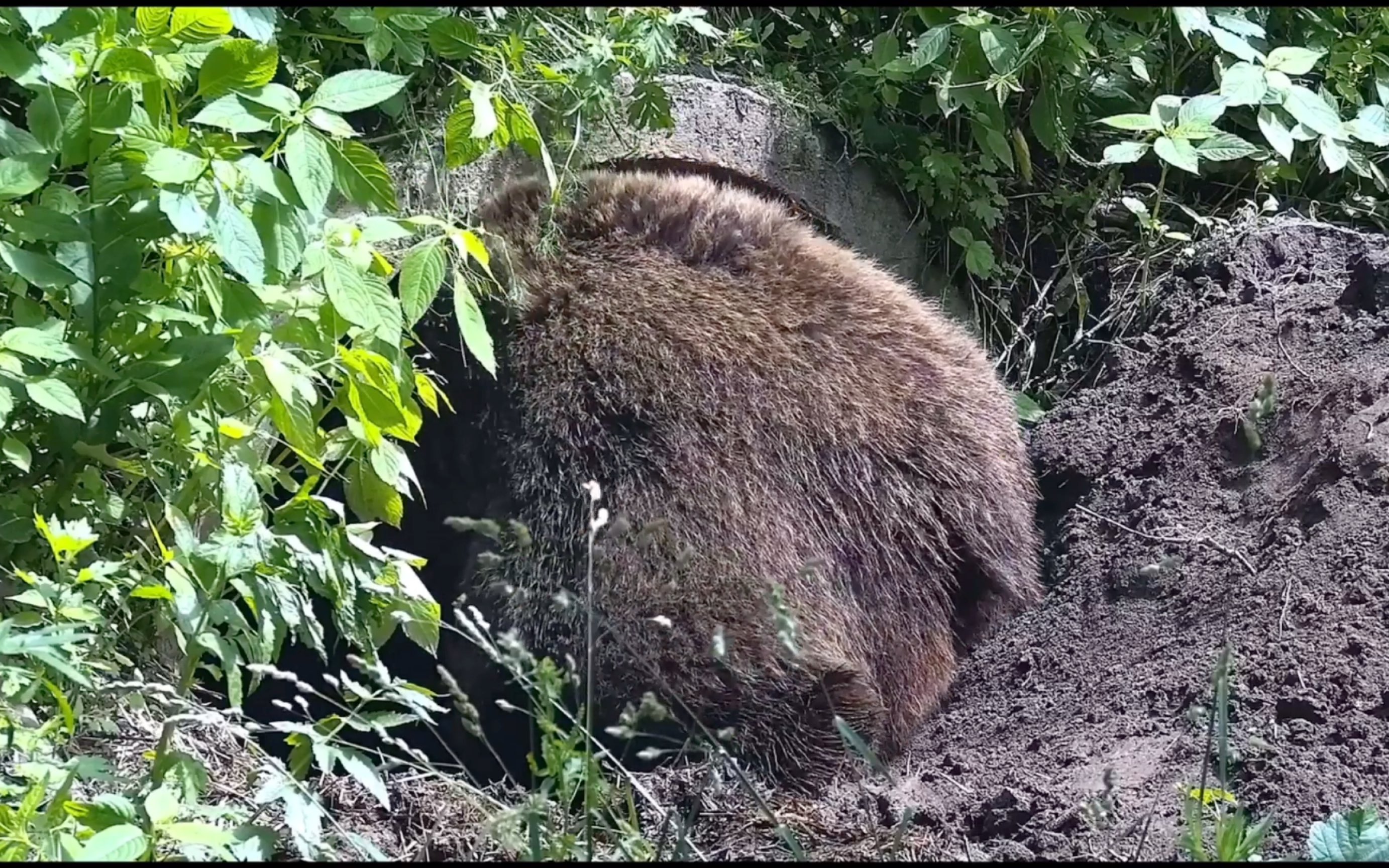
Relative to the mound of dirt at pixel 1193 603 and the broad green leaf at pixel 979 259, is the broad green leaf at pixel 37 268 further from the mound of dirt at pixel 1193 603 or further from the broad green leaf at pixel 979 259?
the broad green leaf at pixel 979 259

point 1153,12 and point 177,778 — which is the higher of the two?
point 1153,12

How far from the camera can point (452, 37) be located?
10.6ft

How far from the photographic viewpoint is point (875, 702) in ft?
10.2

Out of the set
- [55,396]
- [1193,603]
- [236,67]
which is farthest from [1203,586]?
[55,396]

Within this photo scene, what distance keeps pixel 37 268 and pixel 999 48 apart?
266 cm

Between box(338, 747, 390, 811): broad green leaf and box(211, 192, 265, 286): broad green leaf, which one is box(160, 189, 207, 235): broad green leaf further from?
box(338, 747, 390, 811): broad green leaf

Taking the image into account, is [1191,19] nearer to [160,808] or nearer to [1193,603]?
[1193,603]

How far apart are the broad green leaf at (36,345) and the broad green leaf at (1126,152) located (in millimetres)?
2829

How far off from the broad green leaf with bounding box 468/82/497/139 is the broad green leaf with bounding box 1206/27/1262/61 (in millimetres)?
2099

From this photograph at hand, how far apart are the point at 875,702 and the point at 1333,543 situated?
104 cm

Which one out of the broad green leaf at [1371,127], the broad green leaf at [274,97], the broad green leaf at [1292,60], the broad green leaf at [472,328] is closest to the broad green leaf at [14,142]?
the broad green leaf at [274,97]

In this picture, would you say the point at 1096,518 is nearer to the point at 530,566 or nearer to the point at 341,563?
the point at 530,566

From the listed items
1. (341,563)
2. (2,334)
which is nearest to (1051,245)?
(341,563)

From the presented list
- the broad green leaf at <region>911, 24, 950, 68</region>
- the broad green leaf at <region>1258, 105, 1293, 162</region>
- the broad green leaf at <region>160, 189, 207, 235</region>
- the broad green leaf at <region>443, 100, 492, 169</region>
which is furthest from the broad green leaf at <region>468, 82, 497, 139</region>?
the broad green leaf at <region>1258, 105, 1293, 162</region>
